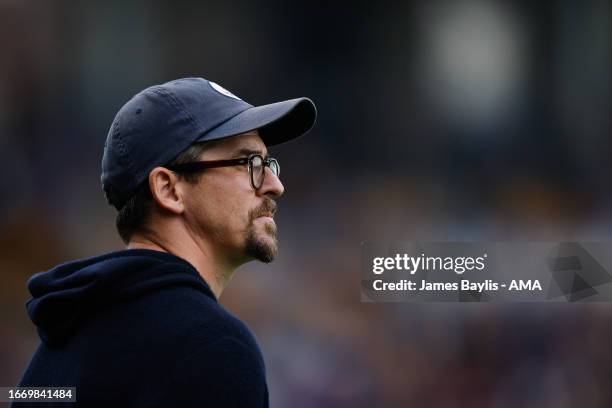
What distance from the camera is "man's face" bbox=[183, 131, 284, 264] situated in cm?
132

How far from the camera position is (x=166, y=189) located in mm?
1301

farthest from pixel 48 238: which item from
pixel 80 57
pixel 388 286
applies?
pixel 388 286

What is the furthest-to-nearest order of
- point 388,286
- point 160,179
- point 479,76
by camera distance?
point 479,76 < point 388,286 < point 160,179

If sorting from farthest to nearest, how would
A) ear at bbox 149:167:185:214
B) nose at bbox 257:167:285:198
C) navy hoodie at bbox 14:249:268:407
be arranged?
nose at bbox 257:167:285:198 < ear at bbox 149:167:185:214 < navy hoodie at bbox 14:249:268:407

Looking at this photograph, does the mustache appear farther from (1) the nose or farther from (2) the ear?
(2) the ear

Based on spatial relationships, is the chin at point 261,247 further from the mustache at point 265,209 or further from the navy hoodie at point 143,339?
the navy hoodie at point 143,339

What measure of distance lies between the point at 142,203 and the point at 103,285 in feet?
0.72

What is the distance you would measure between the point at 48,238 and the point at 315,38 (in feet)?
6.94

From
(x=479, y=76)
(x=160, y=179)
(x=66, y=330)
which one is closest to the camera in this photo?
(x=66, y=330)

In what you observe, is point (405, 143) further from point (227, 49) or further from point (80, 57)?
point (80, 57)

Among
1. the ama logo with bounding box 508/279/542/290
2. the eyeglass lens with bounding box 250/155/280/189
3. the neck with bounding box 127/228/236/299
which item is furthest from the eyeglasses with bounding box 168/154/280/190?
the ama logo with bounding box 508/279/542/290

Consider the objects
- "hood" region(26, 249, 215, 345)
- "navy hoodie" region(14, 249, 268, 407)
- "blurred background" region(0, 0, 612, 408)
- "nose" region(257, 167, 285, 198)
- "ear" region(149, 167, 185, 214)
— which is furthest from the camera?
"blurred background" region(0, 0, 612, 408)

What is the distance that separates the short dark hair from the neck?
0.06ft

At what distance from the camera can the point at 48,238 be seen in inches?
203
